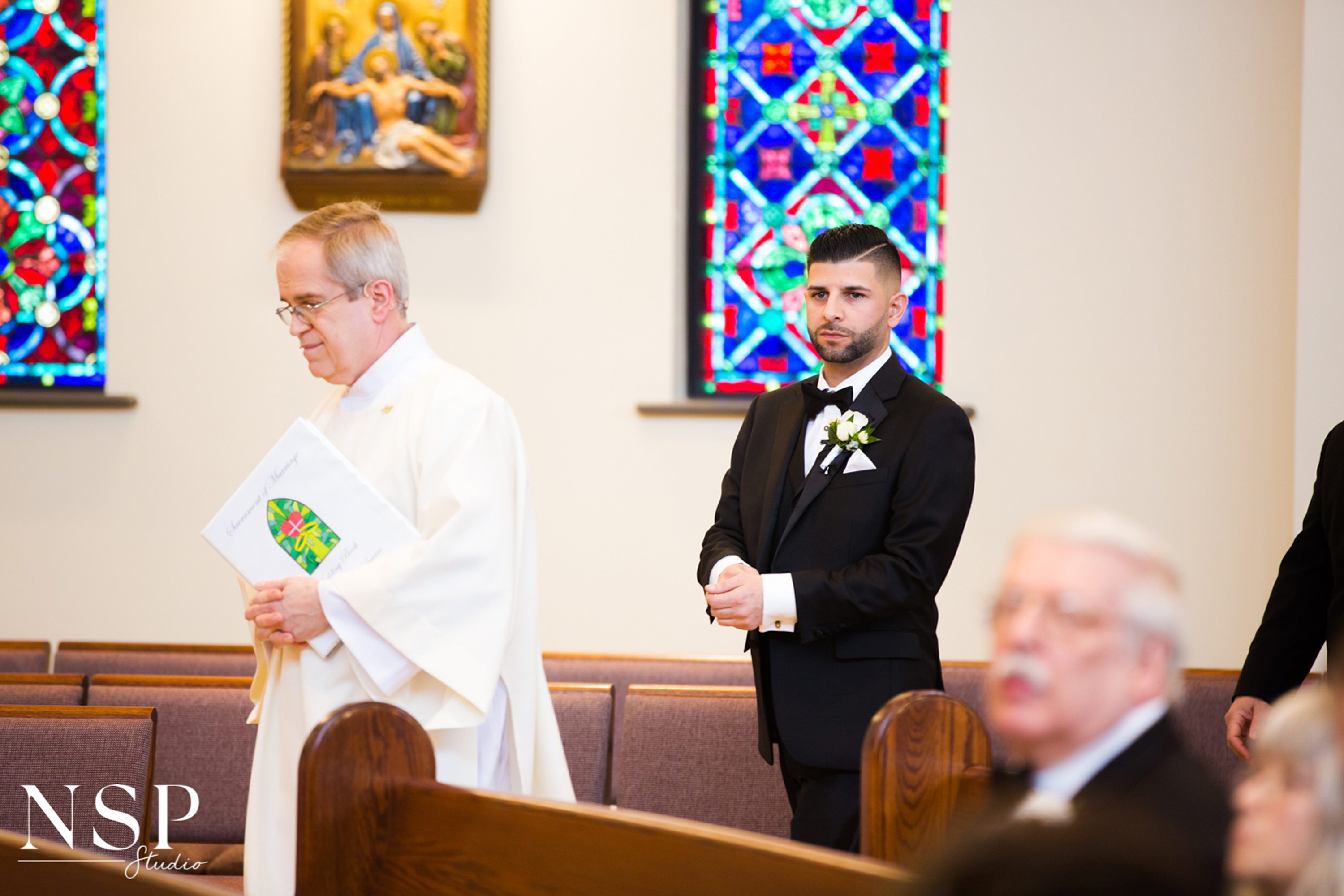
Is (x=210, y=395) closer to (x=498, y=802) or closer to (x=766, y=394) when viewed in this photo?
(x=766, y=394)

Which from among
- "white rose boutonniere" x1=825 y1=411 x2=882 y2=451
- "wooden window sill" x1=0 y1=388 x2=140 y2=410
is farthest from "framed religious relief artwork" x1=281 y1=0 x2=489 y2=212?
"white rose boutonniere" x1=825 y1=411 x2=882 y2=451

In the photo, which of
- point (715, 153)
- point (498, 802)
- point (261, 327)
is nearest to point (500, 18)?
point (715, 153)

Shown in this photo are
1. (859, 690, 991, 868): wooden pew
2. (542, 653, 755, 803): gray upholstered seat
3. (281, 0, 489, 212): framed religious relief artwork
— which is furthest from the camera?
(281, 0, 489, 212): framed religious relief artwork

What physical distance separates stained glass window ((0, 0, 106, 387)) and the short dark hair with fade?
12.5ft

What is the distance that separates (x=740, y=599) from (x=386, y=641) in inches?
27.8

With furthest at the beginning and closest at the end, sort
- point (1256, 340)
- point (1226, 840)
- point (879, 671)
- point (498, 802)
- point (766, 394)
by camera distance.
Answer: point (1256, 340) → point (766, 394) → point (879, 671) → point (498, 802) → point (1226, 840)

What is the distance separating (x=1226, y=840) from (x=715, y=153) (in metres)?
4.64

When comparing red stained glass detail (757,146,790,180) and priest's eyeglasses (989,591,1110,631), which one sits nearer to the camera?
priest's eyeglasses (989,591,1110,631)

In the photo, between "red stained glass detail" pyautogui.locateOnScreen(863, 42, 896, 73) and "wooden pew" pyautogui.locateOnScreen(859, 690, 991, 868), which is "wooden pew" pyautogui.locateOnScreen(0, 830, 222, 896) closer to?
"wooden pew" pyautogui.locateOnScreen(859, 690, 991, 868)

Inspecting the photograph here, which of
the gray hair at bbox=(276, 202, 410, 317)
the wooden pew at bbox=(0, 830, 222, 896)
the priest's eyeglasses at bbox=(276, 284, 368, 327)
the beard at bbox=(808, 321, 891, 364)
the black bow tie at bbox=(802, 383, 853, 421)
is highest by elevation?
the gray hair at bbox=(276, 202, 410, 317)

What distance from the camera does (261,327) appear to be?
16.9ft

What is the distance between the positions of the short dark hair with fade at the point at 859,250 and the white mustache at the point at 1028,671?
181 cm

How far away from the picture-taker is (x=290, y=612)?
2301mm

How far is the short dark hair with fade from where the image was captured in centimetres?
267
